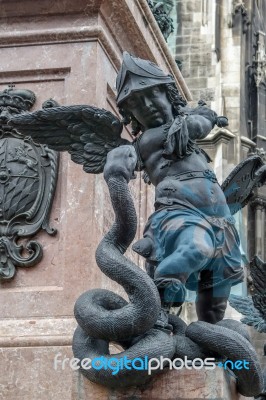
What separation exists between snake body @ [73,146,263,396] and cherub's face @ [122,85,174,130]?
21.8 inches

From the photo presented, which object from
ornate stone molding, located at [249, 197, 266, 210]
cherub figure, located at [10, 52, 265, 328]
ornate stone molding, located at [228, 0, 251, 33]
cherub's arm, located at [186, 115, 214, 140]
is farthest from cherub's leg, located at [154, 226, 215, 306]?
ornate stone molding, located at [249, 197, 266, 210]

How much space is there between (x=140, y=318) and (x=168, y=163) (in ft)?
3.62

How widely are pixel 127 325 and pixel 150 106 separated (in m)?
1.41

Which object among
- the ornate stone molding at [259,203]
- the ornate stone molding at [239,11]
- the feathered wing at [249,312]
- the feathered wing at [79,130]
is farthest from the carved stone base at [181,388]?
the ornate stone molding at [259,203]

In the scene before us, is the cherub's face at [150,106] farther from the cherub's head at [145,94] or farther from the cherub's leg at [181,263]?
the cherub's leg at [181,263]

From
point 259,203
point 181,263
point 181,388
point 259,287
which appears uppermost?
point 181,263

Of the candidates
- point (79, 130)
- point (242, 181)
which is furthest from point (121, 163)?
point (242, 181)

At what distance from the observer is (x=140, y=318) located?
518 centimetres

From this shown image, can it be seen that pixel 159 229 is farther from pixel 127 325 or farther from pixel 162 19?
pixel 162 19

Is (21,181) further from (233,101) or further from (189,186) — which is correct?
(233,101)

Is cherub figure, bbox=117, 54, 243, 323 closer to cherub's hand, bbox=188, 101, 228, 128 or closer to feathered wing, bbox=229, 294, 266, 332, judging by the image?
cherub's hand, bbox=188, 101, 228, 128

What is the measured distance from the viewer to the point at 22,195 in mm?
7254

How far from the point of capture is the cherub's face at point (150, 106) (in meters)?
5.95

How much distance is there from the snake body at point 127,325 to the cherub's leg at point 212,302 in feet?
1.46
